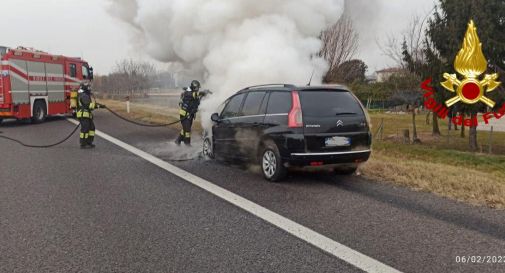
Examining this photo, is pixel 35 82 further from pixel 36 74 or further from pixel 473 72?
pixel 473 72

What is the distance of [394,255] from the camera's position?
3.39 meters

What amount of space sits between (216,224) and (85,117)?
7027 millimetres

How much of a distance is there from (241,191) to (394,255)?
8.42ft

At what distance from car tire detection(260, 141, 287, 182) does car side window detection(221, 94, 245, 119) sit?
115 cm

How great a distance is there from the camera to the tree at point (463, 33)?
12688 millimetres

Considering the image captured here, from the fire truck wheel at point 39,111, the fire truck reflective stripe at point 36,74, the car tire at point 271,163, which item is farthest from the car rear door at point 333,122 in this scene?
the fire truck wheel at point 39,111

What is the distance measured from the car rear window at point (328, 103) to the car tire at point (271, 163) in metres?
0.74

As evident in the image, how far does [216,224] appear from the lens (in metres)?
4.21

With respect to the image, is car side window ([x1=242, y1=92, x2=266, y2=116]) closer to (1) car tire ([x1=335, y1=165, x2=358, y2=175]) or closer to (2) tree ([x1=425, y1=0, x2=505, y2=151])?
(1) car tire ([x1=335, y1=165, x2=358, y2=175])

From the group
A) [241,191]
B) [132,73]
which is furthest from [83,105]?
[132,73]

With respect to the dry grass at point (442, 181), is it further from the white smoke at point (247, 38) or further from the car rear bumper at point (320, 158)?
the white smoke at point (247, 38)

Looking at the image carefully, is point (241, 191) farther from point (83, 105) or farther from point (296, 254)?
point (83, 105)

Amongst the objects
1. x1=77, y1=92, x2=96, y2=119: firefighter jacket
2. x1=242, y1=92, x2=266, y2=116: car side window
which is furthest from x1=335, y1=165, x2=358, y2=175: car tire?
x1=77, y1=92, x2=96, y2=119: firefighter jacket

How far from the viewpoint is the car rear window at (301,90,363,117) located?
19.3 ft
